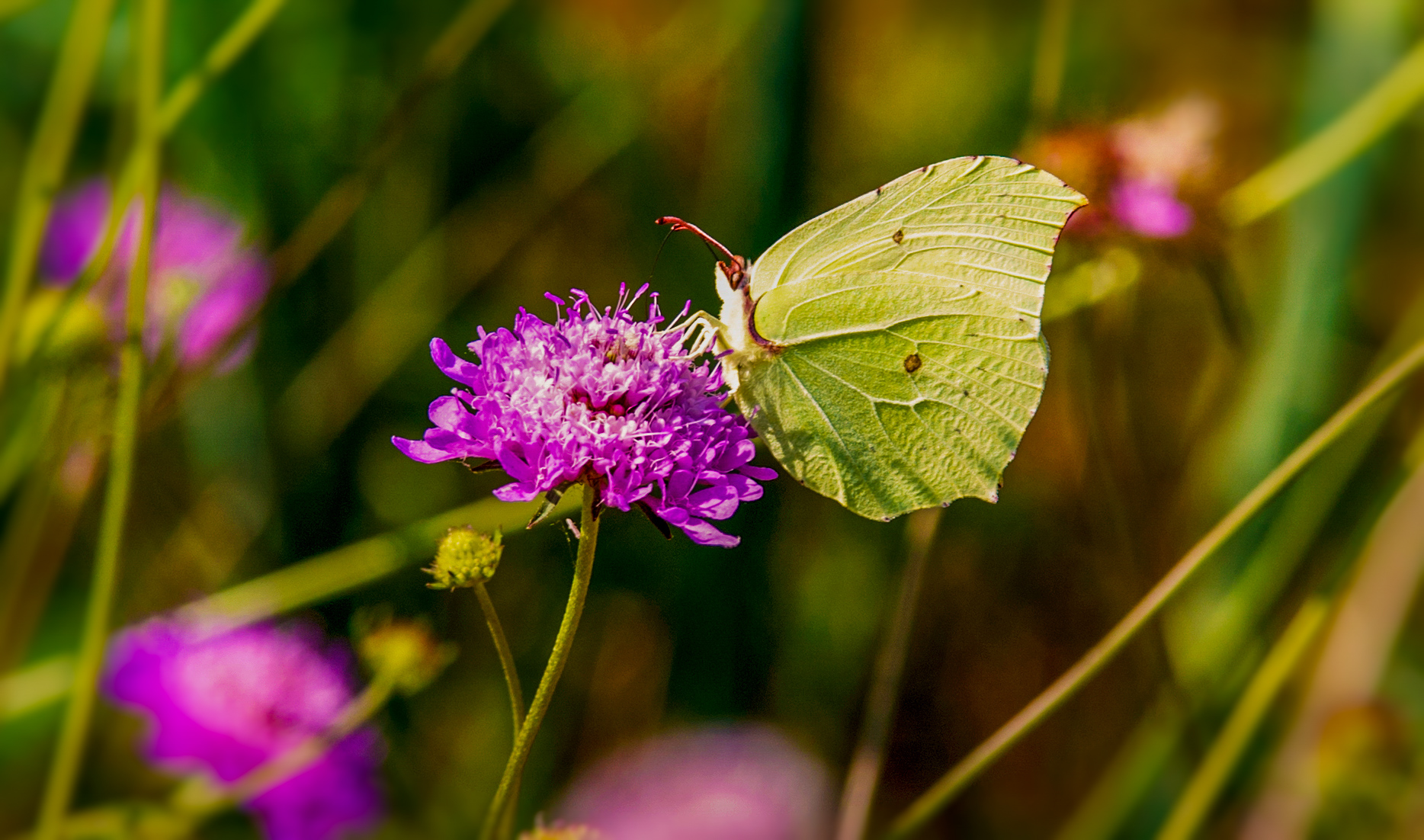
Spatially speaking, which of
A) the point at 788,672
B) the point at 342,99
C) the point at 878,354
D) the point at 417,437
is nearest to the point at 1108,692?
the point at 788,672

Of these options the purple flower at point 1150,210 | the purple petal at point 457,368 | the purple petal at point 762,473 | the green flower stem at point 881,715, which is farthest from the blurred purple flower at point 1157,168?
the purple petal at point 457,368

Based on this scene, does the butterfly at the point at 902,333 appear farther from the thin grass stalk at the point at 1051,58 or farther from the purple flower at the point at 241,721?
the purple flower at the point at 241,721

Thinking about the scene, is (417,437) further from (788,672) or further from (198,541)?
(788,672)

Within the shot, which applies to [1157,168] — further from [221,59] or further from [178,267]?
[178,267]

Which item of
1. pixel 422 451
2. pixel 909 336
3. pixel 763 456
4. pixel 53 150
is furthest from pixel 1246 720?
pixel 53 150

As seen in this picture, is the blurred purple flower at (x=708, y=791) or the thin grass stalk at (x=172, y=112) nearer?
the blurred purple flower at (x=708, y=791)

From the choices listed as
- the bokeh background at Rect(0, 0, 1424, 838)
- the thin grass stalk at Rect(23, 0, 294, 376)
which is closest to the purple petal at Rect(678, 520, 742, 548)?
the bokeh background at Rect(0, 0, 1424, 838)

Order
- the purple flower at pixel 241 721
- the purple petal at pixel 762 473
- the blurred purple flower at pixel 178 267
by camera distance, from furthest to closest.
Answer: the blurred purple flower at pixel 178 267
the purple flower at pixel 241 721
the purple petal at pixel 762 473
